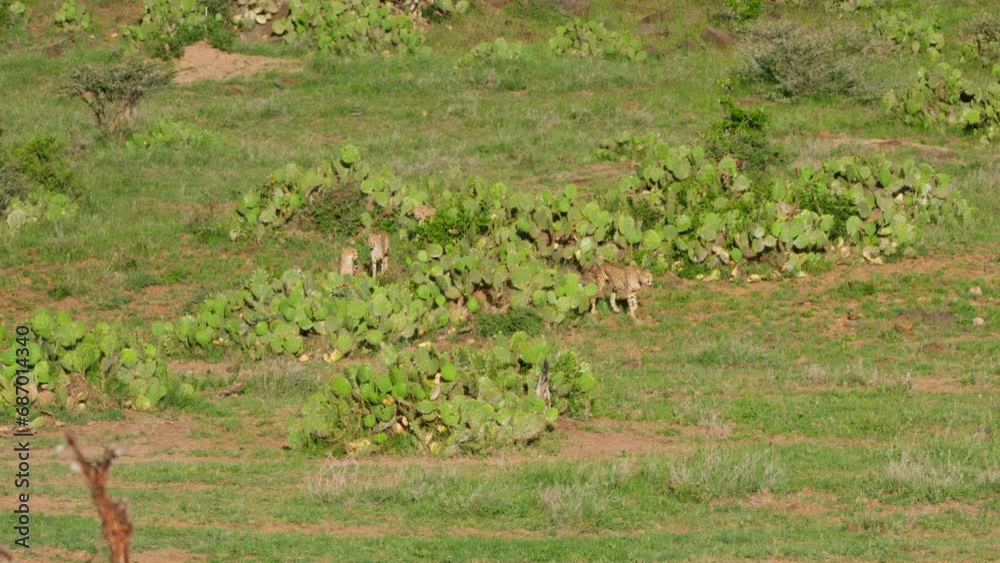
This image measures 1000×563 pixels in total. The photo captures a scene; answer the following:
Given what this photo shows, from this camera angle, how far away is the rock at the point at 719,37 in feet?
86.1

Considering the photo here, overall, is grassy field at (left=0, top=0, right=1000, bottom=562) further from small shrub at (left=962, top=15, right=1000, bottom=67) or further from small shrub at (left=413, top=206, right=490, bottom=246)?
small shrub at (left=413, top=206, right=490, bottom=246)

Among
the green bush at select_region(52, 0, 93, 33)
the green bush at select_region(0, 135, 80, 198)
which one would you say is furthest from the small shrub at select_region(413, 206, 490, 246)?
the green bush at select_region(52, 0, 93, 33)

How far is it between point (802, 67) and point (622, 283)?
9.53 meters

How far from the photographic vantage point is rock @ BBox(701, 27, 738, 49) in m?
26.2

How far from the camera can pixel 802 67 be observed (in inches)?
899

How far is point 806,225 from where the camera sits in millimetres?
15383

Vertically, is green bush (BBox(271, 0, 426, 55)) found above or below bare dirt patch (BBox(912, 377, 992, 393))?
above

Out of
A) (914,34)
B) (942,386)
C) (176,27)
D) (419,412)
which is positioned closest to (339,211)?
(419,412)

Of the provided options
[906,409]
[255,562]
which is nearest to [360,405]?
[255,562]

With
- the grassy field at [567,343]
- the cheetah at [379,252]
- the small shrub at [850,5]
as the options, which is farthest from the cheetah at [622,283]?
the small shrub at [850,5]

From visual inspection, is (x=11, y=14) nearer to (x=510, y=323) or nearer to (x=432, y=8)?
(x=432, y=8)

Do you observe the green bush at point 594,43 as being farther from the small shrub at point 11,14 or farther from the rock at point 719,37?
the small shrub at point 11,14

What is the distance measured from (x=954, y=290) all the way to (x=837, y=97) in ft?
28.1

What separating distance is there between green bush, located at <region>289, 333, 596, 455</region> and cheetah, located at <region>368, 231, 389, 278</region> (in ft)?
15.3
